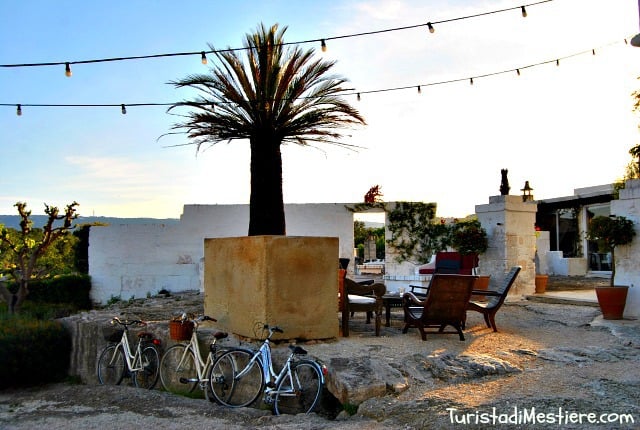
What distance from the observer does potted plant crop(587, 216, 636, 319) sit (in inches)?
301

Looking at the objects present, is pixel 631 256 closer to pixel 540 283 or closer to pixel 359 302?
pixel 540 283

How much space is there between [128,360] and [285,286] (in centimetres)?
216

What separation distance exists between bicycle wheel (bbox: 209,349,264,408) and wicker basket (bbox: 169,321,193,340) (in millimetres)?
632

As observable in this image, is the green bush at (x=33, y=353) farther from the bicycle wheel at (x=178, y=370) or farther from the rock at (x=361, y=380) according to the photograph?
the rock at (x=361, y=380)

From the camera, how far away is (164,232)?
1548 cm

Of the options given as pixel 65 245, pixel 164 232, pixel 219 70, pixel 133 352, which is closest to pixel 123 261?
pixel 164 232

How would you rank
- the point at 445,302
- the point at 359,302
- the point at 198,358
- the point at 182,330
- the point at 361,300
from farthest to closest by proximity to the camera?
the point at 361,300, the point at 359,302, the point at 445,302, the point at 182,330, the point at 198,358

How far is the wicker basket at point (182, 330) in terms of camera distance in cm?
600

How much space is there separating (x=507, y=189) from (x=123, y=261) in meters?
9.75

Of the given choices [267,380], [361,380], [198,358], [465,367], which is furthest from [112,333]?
[465,367]

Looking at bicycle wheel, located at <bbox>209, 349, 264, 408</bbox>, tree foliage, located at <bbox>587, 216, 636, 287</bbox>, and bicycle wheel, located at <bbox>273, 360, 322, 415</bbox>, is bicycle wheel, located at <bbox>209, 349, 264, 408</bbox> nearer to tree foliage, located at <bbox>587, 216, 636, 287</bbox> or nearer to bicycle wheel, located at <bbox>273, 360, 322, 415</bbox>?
bicycle wheel, located at <bbox>273, 360, 322, 415</bbox>

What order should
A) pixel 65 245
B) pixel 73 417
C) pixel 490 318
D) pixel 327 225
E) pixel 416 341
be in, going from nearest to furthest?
pixel 73 417
pixel 416 341
pixel 490 318
pixel 327 225
pixel 65 245

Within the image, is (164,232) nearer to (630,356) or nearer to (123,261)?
(123,261)

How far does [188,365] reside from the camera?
20.2ft
